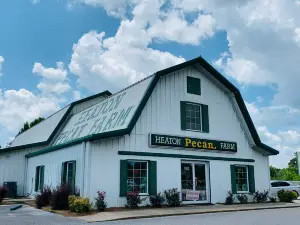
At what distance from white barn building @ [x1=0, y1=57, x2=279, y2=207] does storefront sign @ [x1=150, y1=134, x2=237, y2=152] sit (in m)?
0.05

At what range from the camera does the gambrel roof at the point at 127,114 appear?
15719mm

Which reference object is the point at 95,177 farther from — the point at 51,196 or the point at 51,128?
the point at 51,128

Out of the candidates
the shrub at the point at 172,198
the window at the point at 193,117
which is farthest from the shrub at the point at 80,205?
the window at the point at 193,117

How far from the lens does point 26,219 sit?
37.8ft

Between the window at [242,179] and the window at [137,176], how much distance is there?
6.15 meters

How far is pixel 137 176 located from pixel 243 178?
7.36 m

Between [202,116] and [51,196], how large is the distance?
8833 mm

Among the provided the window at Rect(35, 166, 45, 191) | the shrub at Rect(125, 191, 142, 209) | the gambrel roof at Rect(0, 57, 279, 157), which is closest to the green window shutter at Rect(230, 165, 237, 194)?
the gambrel roof at Rect(0, 57, 279, 157)

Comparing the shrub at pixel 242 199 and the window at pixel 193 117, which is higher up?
the window at pixel 193 117

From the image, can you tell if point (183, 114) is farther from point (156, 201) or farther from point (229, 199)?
point (229, 199)

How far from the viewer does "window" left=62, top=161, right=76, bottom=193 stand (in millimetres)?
15358

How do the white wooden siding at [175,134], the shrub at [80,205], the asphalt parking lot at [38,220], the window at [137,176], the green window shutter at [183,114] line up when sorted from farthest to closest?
the green window shutter at [183,114] < the window at [137,176] < the white wooden siding at [175,134] < the shrub at [80,205] < the asphalt parking lot at [38,220]

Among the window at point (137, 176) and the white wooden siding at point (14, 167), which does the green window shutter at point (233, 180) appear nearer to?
the window at point (137, 176)

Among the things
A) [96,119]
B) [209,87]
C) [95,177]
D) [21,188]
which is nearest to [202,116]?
[209,87]
